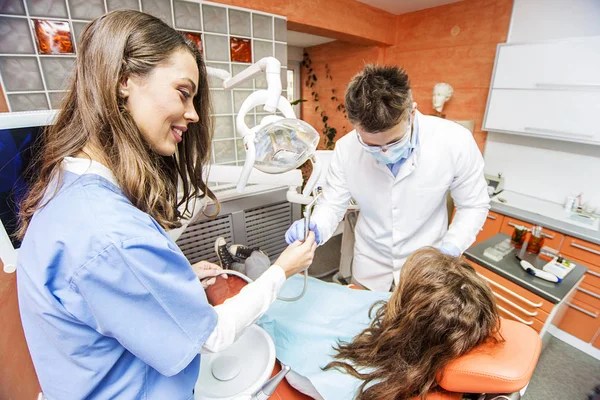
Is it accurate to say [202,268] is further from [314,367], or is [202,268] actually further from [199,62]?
[199,62]

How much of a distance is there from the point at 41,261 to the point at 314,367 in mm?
920

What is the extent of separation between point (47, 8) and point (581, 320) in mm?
3720

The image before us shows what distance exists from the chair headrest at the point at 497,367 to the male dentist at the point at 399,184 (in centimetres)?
46

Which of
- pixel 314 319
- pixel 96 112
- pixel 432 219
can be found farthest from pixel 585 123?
pixel 96 112

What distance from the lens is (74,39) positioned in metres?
1.49

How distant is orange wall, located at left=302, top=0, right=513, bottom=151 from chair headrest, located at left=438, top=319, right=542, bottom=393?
2568 millimetres

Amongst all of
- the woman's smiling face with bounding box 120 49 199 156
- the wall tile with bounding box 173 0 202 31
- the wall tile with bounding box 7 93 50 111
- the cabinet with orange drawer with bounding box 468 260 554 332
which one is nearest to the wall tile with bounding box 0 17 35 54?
the wall tile with bounding box 7 93 50 111

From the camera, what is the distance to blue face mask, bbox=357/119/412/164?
3.76 feet

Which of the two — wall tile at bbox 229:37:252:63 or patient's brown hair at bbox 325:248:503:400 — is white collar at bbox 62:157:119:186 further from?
wall tile at bbox 229:37:252:63

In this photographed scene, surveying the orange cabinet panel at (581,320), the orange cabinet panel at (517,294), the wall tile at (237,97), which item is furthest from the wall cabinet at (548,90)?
the wall tile at (237,97)

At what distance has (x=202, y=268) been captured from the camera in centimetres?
134

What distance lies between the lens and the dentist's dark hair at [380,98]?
100cm

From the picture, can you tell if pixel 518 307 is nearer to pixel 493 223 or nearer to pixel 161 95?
pixel 493 223

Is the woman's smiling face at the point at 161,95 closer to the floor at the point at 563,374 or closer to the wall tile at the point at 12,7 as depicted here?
the wall tile at the point at 12,7
